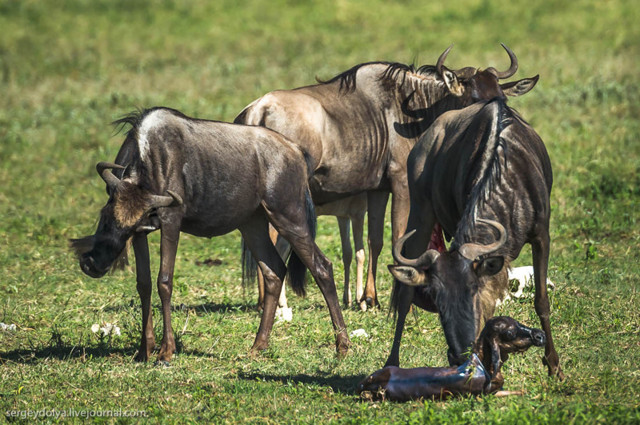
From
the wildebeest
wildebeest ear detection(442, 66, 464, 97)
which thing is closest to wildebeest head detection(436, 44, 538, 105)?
wildebeest ear detection(442, 66, 464, 97)

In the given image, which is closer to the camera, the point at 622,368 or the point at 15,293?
the point at 622,368

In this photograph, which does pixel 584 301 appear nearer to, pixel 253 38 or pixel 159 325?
pixel 159 325

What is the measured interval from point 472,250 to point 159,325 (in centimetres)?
342

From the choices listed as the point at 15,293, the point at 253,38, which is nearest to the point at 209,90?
the point at 253,38

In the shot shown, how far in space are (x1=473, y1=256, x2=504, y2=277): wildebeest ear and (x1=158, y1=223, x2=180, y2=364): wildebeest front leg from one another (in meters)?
2.55

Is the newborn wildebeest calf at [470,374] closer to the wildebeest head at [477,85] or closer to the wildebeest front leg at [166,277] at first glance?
the wildebeest front leg at [166,277]

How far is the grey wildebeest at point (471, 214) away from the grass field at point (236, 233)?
552 millimetres

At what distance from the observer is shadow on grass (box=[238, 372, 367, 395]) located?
7090mm

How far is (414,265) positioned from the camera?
21.6 ft

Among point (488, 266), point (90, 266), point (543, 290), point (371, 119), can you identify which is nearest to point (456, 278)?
point (488, 266)

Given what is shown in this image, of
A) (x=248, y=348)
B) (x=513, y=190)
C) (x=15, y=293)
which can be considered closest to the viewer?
(x=513, y=190)

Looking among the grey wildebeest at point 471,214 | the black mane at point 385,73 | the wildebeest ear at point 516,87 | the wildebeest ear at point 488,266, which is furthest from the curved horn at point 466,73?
the wildebeest ear at point 488,266

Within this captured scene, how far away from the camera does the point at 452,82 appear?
1055 centimetres

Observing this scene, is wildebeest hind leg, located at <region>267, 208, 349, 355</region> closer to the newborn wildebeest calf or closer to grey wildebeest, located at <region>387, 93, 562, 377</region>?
grey wildebeest, located at <region>387, 93, 562, 377</region>
